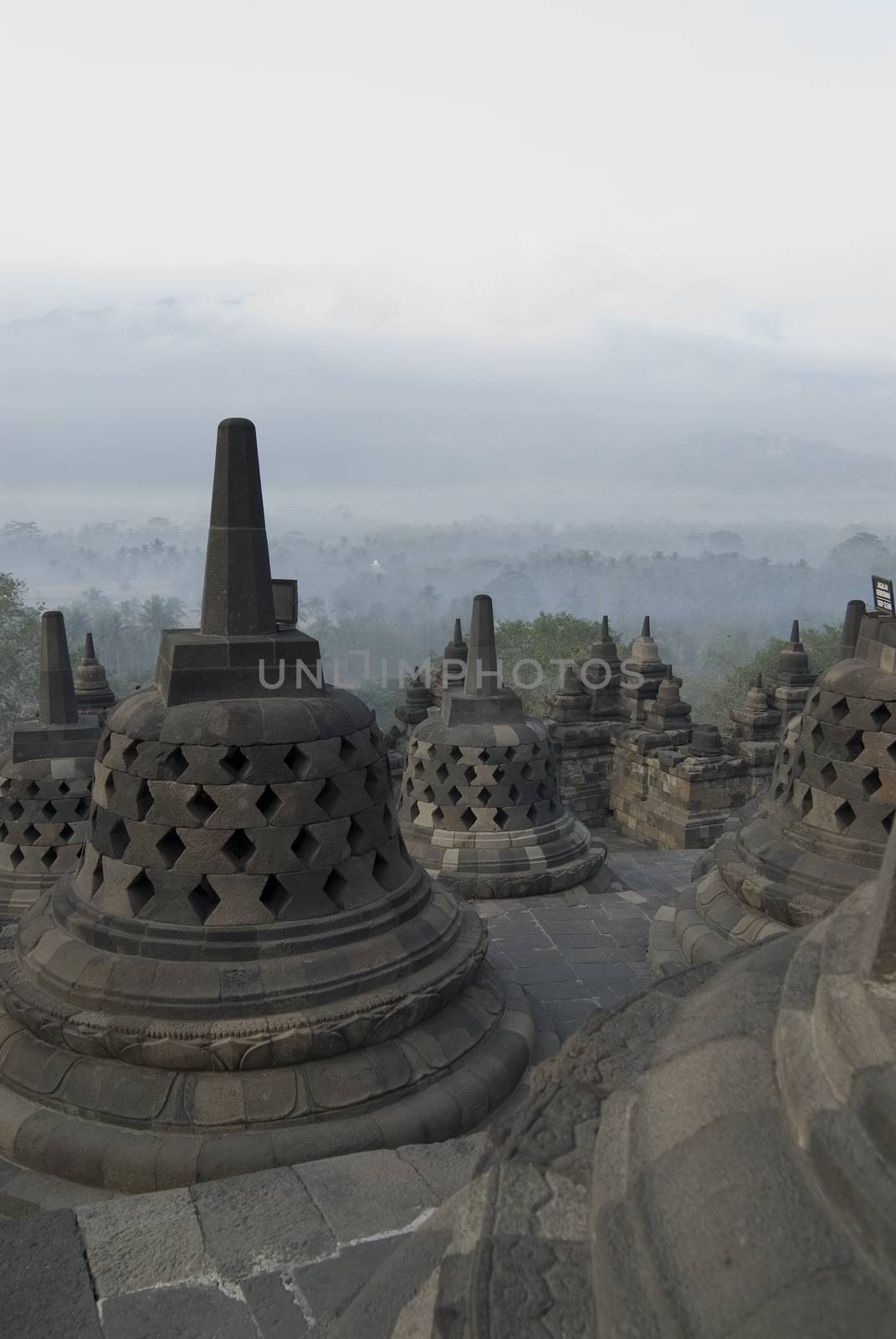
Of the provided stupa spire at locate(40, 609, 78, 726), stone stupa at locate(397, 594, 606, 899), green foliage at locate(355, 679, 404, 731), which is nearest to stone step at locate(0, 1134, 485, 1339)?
stone stupa at locate(397, 594, 606, 899)

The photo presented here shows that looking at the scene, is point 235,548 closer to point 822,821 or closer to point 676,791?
point 822,821

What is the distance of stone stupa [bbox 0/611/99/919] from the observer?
28.7 ft

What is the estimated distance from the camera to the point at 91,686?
61.0 ft

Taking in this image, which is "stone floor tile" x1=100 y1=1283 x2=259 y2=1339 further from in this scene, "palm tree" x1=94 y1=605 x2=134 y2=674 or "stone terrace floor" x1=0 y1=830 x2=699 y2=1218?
"palm tree" x1=94 y1=605 x2=134 y2=674

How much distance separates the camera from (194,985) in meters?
4.41

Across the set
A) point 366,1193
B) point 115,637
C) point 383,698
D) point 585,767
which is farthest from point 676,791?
point 115,637

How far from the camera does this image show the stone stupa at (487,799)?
9.37 metres

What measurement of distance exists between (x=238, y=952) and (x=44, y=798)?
522 centimetres

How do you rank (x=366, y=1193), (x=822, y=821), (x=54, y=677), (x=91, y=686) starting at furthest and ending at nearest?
1. (x=91, y=686)
2. (x=54, y=677)
3. (x=822, y=821)
4. (x=366, y=1193)

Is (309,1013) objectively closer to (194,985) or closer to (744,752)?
(194,985)

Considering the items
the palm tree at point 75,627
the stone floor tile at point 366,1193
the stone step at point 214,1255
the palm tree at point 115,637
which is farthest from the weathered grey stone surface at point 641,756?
the palm tree at point 115,637

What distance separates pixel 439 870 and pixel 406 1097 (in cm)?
488

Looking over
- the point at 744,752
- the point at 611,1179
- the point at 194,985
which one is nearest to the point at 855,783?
the point at 194,985

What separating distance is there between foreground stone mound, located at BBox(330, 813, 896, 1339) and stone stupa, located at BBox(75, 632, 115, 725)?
17.7 meters
